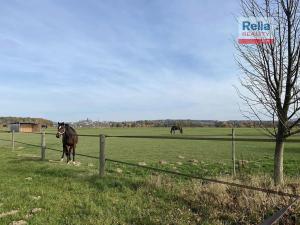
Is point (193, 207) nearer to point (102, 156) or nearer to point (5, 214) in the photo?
point (5, 214)

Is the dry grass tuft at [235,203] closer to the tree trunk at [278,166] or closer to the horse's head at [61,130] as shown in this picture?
the tree trunk at [278,166]

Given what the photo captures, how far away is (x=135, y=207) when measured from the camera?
7008 millimetres

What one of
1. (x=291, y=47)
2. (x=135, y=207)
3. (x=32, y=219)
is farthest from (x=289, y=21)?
(x=32, y=219)

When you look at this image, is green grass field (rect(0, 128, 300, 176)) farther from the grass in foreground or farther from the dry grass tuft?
the grass in foreground

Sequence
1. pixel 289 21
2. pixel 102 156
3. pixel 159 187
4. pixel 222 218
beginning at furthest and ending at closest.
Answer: pixel 102 156 < pixel 159 187 < pixel 289 21 < pixel 222 218

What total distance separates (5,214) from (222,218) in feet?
12.2

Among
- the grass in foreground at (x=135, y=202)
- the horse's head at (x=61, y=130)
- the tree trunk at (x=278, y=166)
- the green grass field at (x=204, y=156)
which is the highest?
the horse's head at (x=61, y=130)

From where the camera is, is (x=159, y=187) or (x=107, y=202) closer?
(x=107, y=202)

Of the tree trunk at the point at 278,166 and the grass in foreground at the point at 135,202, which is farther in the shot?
the tree trunk at the point at 278,166

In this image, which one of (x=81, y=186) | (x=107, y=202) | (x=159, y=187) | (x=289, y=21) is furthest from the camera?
(x=81, y=186)

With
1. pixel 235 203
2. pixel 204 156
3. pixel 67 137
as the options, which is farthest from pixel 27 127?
pixel 235 203

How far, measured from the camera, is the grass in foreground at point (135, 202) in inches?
246

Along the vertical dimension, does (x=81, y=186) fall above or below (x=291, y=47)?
below

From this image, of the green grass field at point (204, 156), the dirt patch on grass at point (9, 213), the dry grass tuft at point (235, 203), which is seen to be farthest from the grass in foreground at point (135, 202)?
the green grass field at point (204, 156)
